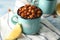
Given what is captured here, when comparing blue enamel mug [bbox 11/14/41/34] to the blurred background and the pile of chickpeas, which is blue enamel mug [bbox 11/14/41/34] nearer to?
the pile of chickpeas

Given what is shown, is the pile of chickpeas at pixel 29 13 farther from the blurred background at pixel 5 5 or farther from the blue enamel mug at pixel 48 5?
the blurred background at pixel 5 5

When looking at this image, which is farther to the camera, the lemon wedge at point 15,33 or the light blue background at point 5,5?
the light blue background at point 5,5

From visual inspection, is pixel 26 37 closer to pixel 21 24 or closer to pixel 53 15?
pixel 21 24

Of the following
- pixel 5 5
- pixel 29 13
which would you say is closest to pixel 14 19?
pixel 29 13

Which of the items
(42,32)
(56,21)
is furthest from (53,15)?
(42,32)

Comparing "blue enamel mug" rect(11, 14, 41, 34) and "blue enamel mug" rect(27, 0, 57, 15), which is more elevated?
"blue enamel mug" rect(27, 0, 57, 15)

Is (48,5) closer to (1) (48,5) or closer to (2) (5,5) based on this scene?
(1) (48,5)

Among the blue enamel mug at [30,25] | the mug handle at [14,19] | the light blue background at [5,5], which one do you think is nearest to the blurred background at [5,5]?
the light blue background at [5,5]

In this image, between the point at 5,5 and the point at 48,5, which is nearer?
the point at 48,5

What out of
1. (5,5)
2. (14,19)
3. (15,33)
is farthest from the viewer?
(5,5)

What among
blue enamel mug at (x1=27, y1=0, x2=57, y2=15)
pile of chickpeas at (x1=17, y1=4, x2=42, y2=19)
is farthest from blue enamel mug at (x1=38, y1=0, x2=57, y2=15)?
pile of chickpeas at (x1=17, y1=4, x2=42, y2=19)

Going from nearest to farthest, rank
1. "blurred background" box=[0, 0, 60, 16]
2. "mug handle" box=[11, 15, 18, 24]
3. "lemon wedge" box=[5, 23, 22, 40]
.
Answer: "lemon wedge" box=[5, 23, 22, 40]
"mug handle" box=[11, 15, 18, 24]
"blurred background" box=[0, 0, 60, 16]

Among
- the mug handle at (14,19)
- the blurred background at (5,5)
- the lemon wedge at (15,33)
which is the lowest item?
the lemon wedge at (15,33)
